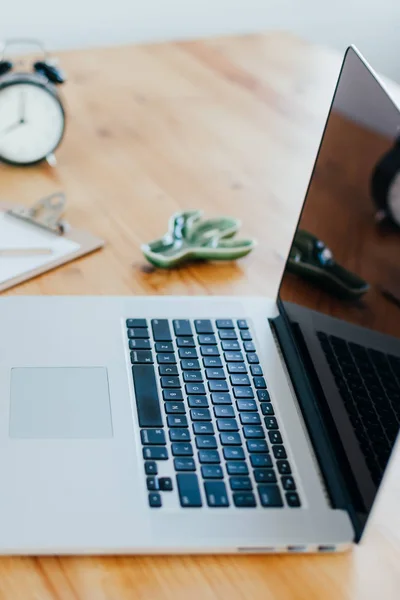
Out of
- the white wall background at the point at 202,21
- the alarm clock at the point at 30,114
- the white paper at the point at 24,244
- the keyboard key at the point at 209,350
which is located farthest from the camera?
the white wall background at the point at 202,21

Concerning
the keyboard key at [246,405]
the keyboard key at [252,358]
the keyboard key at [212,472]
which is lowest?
the keyboard key at [252,358]

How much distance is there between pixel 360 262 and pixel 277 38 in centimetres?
115

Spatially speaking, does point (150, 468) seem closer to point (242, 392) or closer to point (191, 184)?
point (242, 392)

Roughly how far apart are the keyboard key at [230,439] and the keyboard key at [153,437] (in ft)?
0.17

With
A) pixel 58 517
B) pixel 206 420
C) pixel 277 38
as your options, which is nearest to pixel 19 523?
pixel 58 517

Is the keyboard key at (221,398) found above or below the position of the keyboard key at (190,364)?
above

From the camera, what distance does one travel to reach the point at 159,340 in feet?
2.57

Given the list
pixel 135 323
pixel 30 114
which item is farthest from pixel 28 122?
pixel 135 323

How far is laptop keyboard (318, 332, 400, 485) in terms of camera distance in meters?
0.57

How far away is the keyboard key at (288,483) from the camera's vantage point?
620 millimetres

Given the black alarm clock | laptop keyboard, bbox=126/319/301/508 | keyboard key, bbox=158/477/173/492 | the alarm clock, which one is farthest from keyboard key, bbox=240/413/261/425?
the alarm clock

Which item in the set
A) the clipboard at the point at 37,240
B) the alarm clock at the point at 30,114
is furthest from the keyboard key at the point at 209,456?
the alarm clock at the point at 30,114

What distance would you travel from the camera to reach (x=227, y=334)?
801mm

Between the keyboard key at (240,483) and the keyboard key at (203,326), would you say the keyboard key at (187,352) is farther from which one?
the keyboard key at (240,483)
